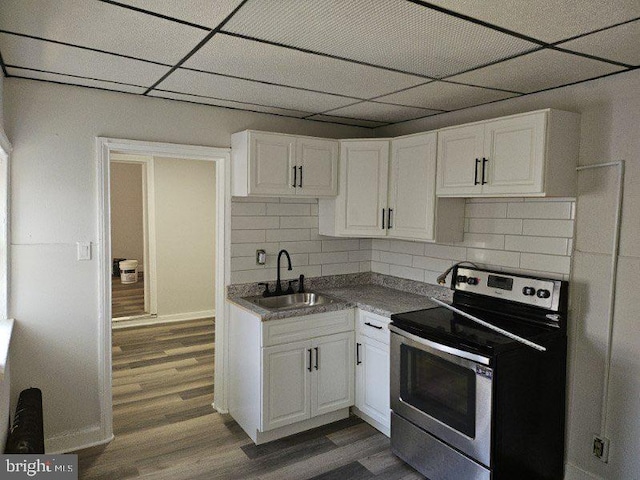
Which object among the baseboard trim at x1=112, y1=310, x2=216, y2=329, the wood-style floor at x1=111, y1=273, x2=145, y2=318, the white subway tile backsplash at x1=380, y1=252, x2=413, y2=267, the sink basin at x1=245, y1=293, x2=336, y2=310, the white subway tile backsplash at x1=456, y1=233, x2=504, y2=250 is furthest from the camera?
the wood-style floor at x1=111, y1=273, x2=145, y2=318

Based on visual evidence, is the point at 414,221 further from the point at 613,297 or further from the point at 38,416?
the point at 38,416

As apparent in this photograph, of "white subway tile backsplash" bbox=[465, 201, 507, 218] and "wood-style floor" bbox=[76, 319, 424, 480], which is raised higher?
"white subway tile backsplash" bbox=[465, 201, 507, 218]

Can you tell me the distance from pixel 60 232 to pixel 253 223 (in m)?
1.26

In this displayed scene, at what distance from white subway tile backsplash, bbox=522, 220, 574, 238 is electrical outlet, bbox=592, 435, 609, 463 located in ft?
3.58

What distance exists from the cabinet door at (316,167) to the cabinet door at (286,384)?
1.10 meters

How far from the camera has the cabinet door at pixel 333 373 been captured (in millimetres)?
3188

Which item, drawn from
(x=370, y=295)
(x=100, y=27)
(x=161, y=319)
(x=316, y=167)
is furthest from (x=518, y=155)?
(x=161, y=319)

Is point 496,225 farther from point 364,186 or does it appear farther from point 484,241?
point 364,186

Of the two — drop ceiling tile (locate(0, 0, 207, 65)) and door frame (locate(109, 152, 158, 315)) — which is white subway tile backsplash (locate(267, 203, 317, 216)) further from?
door frame (locate(109, 152, 158, 315))

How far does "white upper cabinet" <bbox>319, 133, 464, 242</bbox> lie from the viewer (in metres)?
3.11

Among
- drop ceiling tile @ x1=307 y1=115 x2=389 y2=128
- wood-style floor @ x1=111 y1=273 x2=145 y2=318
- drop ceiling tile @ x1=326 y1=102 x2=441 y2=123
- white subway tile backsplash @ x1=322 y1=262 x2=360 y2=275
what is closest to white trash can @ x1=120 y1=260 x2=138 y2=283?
wood-style floor @ x1=111 y1=273 x2=145 y2=318

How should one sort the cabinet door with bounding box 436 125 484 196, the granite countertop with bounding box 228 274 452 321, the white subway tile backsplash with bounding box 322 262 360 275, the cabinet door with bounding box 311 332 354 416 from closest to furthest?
the cabinet door with bounding box 436 125 484 196 < the granite countertop with bounding box 228 274 452 321 < the cabinet door with bounding box 311 332 354 416 < the white subway tile backsplash with bounding box 322 262 360 275

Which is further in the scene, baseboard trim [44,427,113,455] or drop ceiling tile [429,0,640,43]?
baseboard trim [44,427,113,455]

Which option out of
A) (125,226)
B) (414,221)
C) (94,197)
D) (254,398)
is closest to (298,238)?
(414,221)
